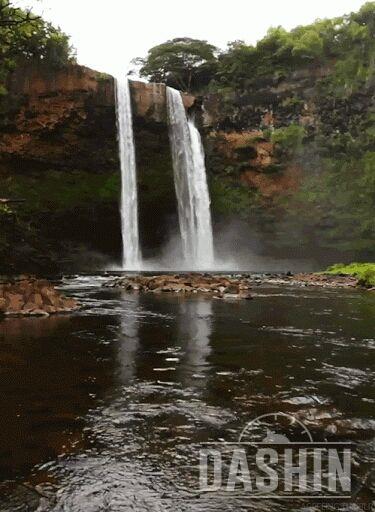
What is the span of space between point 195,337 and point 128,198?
26358 millimetres

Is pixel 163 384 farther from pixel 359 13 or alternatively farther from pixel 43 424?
pixel 359 13

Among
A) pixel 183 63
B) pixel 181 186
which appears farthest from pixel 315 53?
pixel 181 186

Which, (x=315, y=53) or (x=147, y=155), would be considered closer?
(x=147, y=155)

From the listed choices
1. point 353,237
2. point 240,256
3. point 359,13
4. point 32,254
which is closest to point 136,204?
point 240,256

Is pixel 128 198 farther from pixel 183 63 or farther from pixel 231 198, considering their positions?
pixel 183 63

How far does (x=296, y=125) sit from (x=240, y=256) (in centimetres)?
1100

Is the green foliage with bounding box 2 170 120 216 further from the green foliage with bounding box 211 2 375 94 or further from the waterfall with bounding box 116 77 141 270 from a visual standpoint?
the green foliage with bounding box 211 2 375 94

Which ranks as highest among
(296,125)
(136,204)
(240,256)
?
(296,125)

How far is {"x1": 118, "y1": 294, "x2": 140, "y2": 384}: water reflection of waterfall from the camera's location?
421cm

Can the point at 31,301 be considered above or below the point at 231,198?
below

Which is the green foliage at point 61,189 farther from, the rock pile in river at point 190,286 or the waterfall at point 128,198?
the rock pile in river at point 190,286

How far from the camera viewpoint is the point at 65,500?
201 centimetres

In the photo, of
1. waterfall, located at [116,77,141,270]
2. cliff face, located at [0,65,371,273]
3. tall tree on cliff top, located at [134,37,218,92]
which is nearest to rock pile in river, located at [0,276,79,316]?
cliff face, located at [0,65,371,273]

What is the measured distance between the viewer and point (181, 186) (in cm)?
3278
